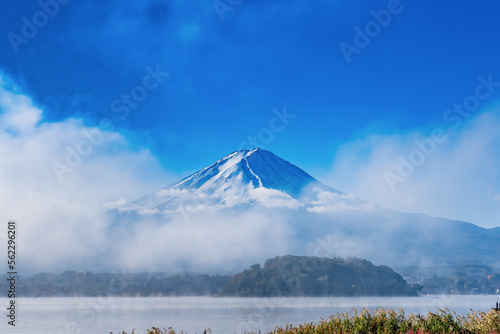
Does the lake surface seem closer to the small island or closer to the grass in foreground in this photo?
the grass in foreground

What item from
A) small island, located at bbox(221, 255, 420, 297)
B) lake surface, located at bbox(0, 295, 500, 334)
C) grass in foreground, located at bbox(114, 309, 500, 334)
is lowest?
grass in foreground, located at bbox(114, 309, 500, 334)

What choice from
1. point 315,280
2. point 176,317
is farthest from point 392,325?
point 315,280

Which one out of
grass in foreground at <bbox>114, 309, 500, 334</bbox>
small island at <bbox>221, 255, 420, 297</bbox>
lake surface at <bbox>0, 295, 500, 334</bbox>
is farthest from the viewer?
small island at <bbox>221, 255, 420, 297</bbox>

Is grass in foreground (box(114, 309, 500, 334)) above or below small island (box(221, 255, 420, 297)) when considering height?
below

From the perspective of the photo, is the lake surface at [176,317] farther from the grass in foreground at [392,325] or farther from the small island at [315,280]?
the small island at [315,280]

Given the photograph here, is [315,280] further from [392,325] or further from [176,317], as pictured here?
[392,325]

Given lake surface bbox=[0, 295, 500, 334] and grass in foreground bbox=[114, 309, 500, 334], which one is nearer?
grass in foreground bbox=[114, 309, 500, 334]

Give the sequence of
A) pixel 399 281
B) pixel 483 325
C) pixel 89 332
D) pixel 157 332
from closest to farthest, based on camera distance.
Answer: pixel 157 332
pixel 483 325
pixel 89 332
pixel 399 281

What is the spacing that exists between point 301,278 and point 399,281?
34994mm

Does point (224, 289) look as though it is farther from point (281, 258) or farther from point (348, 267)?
point (348, 267)

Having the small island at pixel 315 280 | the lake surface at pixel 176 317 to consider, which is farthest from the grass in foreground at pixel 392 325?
the small island at pixel 315 280

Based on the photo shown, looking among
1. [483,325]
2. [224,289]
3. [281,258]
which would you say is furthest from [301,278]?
[483,325]

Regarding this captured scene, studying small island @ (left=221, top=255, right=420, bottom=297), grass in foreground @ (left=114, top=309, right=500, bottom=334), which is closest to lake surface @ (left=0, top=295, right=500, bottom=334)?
grass in foreground @ (left=114, top=309, right=500, bottom=334)

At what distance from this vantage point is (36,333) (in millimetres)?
45562
